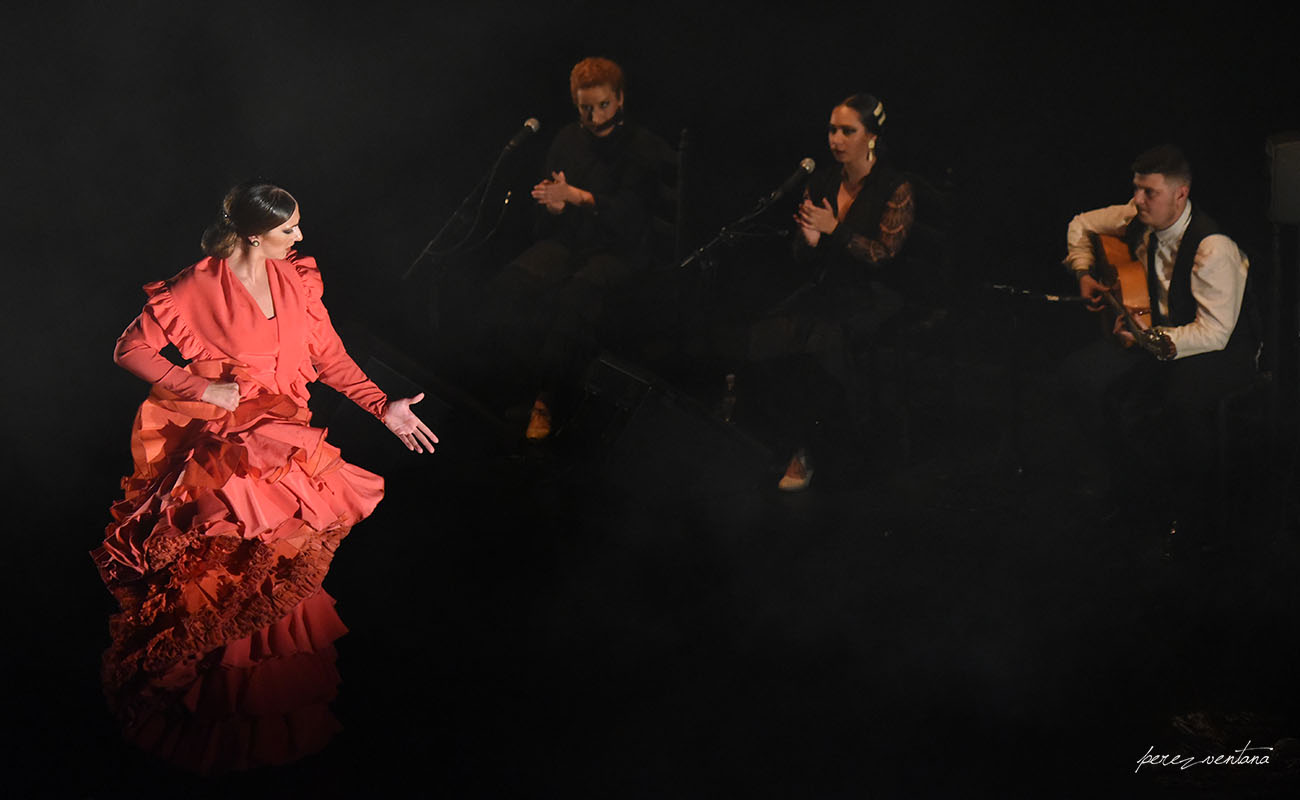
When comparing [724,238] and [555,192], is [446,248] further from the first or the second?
[724,238]

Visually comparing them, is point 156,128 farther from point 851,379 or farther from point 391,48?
point 851,379

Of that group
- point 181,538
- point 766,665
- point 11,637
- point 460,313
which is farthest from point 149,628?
point 460,313

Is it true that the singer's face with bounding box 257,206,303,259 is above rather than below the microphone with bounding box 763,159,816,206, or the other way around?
below

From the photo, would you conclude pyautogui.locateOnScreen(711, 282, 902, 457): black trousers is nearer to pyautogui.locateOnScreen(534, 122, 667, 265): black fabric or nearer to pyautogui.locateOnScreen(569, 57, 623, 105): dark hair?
pyautogui.locateOnScreen(534, 122, 667, 265): black fabric

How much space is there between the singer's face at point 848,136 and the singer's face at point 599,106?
87 cm

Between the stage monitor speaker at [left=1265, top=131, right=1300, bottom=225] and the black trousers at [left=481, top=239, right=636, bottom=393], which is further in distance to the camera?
the black trousers at [left=481, top=239, right=636, bottom=393]

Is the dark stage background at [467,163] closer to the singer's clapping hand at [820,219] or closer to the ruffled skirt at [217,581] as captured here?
the singer's clapping hand at [820,219]

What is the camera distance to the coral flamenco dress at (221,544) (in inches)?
119

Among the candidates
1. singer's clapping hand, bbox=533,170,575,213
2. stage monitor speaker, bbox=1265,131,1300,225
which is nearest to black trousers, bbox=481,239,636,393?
singer's clapping hand, bbox=533,170,575,213

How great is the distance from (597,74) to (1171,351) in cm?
240

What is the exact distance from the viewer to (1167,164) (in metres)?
4.46

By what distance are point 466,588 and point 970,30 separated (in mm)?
2884

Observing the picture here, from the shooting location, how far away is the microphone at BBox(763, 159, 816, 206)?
4926 mm

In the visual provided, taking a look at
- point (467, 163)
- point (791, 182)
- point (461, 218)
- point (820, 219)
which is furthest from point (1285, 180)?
point (467, 163)
